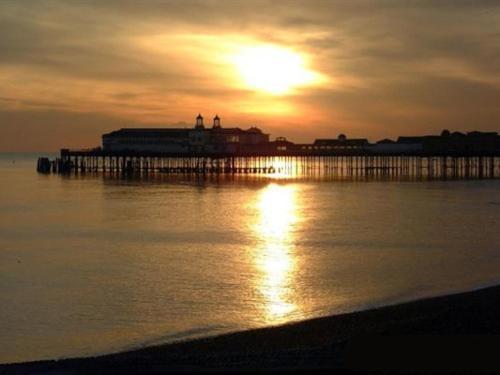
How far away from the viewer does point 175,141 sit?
86.4 meters

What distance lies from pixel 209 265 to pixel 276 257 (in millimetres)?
2257

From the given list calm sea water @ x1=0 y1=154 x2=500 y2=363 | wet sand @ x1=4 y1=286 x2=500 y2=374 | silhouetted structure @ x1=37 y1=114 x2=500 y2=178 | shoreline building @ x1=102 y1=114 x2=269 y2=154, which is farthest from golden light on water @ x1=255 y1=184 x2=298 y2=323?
shoreline building @ x1=102 y1=114 x2=269 y2=154

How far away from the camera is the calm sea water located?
11797mm

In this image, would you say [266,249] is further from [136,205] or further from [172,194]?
[172,194]

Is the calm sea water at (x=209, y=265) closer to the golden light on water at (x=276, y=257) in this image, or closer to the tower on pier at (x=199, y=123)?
the golden light on water at (x=276, y=257)

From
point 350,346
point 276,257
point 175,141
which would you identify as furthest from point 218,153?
point 350,346

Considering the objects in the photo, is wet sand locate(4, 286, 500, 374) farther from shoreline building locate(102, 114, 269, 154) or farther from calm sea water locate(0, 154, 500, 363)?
shoreline building locate(102, 114, 269, 154)

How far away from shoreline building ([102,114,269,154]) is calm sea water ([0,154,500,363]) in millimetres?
49296

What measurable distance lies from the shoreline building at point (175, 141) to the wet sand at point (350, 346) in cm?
7381

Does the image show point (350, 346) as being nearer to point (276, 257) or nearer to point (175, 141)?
point (276, 257)

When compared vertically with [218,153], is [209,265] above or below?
below

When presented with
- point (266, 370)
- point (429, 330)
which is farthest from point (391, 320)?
point (266, 370)

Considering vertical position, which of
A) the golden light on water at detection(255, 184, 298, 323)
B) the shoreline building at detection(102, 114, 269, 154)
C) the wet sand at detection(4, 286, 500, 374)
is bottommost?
the golden light on water at detection(255, 184, 298, 323)

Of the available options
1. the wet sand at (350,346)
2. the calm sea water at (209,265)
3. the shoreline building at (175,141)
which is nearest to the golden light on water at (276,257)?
the calm sea water at (209,265)
